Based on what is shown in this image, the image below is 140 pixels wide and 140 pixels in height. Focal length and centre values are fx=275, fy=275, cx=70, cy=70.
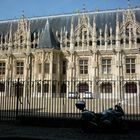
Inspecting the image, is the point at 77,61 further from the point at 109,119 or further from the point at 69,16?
the point at 109,119

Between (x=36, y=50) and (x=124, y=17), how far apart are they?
13.7 m

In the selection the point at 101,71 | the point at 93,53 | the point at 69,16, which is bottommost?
the point at 101,71

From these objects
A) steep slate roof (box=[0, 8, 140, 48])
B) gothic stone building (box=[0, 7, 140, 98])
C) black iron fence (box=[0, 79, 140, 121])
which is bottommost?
black iron fence (box=[0, 79, 140, 121])

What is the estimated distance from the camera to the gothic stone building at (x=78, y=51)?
3762 centimetres

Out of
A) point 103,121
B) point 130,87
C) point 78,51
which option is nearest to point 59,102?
point 103,121

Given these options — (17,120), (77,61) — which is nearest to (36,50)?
A: (77,61)

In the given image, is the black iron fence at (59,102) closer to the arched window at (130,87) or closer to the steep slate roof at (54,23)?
the arched window at (130,87)

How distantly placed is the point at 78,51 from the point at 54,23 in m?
8.22

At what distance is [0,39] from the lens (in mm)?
44906

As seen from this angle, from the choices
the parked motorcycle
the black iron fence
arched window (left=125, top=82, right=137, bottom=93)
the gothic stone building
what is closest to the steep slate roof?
the gothic stone building

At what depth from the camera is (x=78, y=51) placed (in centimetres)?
3991

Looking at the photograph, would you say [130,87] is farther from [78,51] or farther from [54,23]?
[54,23]

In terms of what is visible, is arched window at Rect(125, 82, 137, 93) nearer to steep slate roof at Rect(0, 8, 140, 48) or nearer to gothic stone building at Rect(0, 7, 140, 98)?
gothic stone building at Rect(0, 7, 140, 98)

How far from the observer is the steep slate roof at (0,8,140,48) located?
40812 mm
